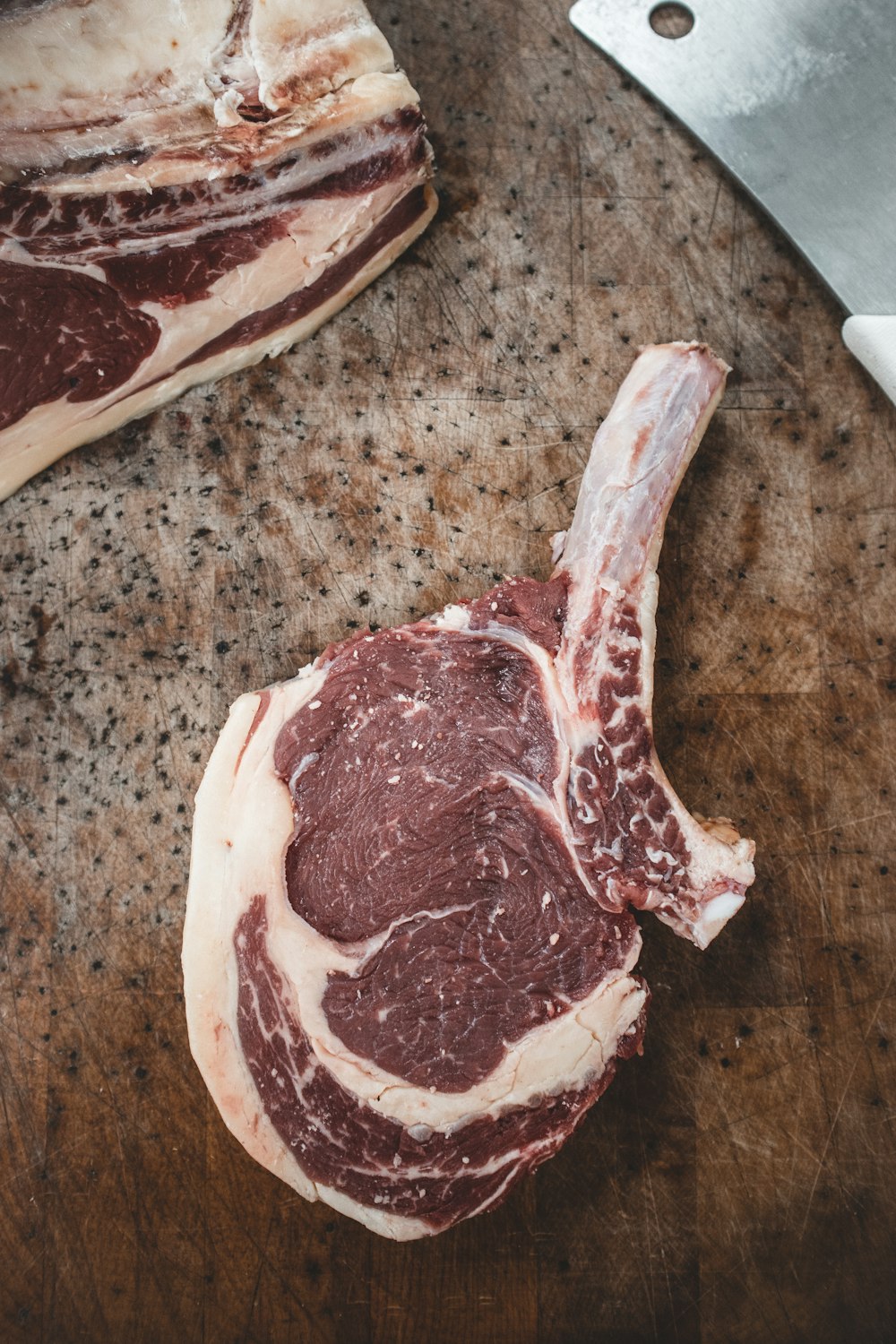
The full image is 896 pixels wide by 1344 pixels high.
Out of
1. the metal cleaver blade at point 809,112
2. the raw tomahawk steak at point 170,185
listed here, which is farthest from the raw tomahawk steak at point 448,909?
the metal cleaver blade at point 809,112

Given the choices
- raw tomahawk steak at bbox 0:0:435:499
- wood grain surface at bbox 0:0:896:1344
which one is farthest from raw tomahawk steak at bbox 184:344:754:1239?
raw tomahawk steak at bbox 0:0:435:499

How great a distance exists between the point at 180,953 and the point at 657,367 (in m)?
1.98

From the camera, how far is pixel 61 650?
256 centimetres

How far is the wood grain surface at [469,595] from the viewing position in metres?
2.41

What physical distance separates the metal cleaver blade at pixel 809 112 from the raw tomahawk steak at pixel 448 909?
125 centimetres

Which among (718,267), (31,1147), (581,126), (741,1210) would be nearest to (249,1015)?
(31,1147)

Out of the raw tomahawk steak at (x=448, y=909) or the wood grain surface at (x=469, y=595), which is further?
the wood grain surface at (x=469, y=595)

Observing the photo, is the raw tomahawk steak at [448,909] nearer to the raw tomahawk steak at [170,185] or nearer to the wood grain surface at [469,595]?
the wood grain surface at [469,595]

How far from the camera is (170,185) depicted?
2.33m

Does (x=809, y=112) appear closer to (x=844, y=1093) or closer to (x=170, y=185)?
(x=170, y=185)

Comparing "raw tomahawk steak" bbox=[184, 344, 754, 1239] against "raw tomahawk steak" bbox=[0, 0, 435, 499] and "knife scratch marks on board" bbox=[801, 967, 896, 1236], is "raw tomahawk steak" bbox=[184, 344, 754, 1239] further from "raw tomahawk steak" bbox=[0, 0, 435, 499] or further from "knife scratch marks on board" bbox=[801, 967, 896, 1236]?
"raw tomahawk steak" bbox=[0, 0, 435, 499]

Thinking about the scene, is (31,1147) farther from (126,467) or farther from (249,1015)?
(126,467)

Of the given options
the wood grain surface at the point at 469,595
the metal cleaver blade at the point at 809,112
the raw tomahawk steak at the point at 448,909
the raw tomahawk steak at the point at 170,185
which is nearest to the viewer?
the raw tomahawk steak at the point at 448,909

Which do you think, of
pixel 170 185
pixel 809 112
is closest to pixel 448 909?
pixel 170 185
